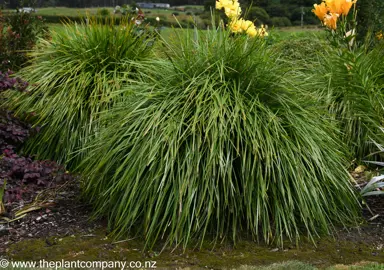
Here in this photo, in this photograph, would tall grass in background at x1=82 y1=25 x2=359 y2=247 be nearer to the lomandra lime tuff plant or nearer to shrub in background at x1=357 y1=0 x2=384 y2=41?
the lomandra lime tuff plant

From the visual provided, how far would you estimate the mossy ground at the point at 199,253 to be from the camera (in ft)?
12.4

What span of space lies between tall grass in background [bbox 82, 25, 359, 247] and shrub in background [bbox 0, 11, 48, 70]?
10.2 ft

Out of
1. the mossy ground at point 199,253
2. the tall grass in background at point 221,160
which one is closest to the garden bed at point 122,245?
the mossy ground at point 199,253

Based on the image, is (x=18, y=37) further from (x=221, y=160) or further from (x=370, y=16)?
(x=370, y=16)

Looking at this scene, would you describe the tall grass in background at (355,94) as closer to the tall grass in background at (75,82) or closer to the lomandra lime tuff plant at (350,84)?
the lomandra lime tuff plant at (350,84)

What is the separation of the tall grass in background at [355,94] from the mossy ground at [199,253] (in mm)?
1603

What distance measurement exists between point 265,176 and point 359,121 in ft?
6.79

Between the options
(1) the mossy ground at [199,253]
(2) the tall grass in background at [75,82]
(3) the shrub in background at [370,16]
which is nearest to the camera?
(1) the mossy ground at [199,253]

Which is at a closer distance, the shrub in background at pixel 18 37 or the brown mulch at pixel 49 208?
the brown mulch at pixel 49 208

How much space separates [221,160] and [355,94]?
7.77 ft

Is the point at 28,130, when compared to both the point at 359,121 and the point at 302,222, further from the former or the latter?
the point at 359,121

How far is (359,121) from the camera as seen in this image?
220 inches

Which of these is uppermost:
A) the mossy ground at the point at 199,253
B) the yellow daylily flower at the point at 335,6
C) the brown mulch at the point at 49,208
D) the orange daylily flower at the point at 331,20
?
the yellow daylily flower at the point at 335,6

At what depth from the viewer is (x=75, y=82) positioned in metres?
5.57
